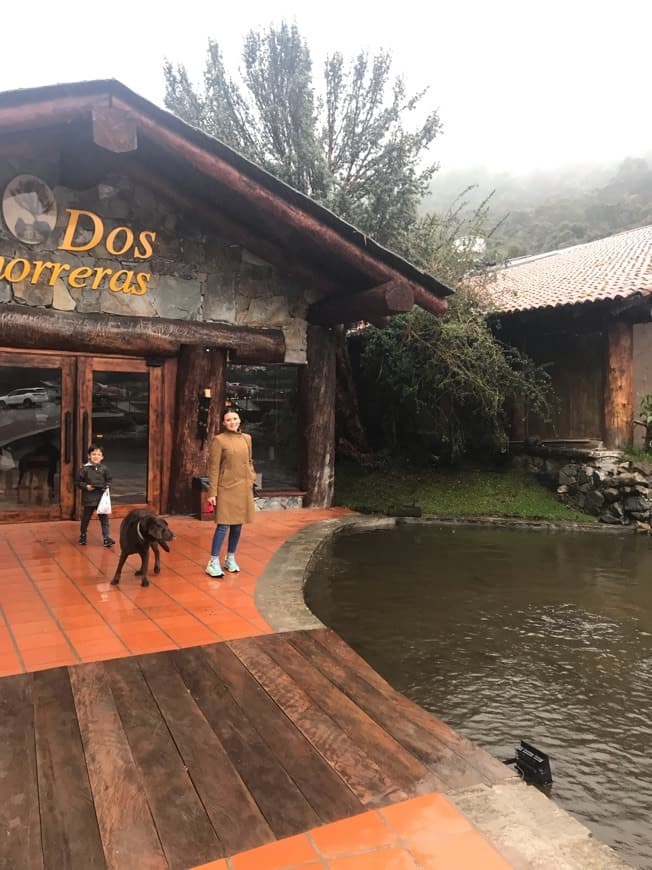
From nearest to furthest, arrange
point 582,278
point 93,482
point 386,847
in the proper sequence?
1. point 386,847
2. point 93,482
3. point 582,278

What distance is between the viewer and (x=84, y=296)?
26.9 ft

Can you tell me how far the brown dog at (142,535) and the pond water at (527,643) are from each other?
5.24 feet

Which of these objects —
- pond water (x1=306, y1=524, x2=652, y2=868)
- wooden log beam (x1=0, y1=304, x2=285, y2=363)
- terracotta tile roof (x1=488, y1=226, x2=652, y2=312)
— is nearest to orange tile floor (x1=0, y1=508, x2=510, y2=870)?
pond water (x1=306, y1=524, x2=652, y2=868)

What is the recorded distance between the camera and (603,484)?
36.6 feet

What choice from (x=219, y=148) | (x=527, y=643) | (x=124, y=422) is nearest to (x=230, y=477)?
(x=527, y=643)

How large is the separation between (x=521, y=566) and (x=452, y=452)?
5085mm

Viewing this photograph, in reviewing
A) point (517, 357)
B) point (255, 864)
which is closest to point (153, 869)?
point (255, 864)

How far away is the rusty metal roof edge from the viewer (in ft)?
21.3

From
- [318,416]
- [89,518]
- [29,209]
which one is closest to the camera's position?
[89,518]

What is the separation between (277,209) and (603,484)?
724 centimetres

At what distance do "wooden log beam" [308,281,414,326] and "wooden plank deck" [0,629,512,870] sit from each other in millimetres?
5181

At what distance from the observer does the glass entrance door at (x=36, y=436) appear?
8.09 metres

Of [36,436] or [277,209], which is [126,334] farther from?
[277,209]

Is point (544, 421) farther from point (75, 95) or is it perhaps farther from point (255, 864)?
point (255, 864)
